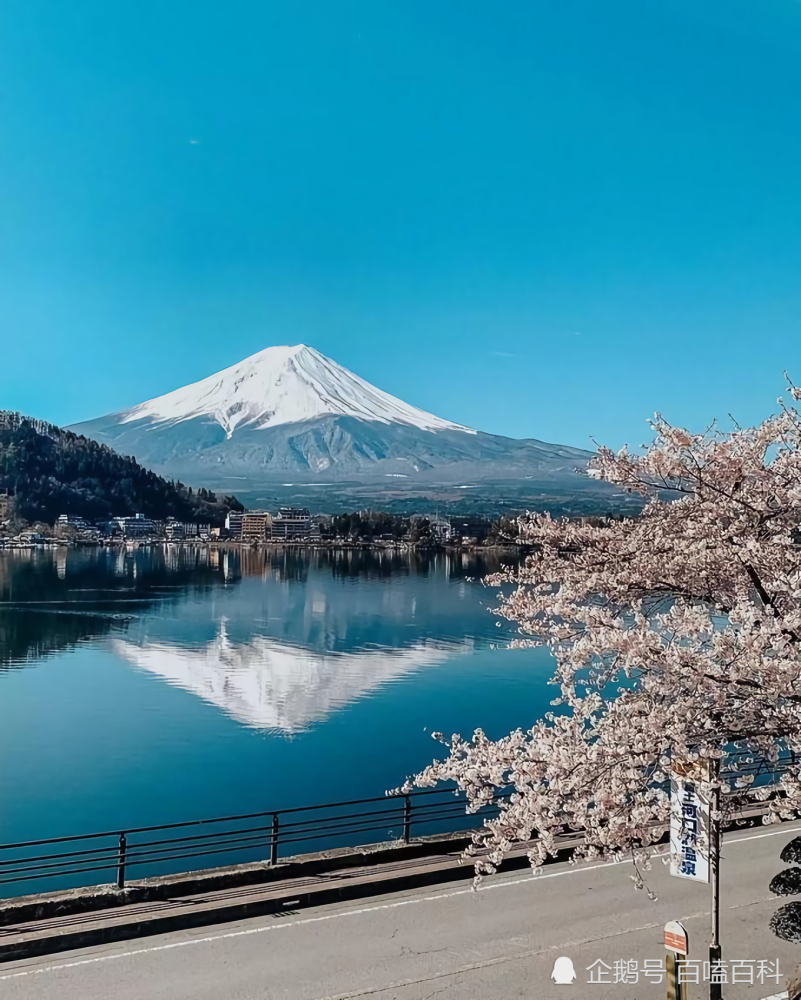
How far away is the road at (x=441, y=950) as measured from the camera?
5.01 m

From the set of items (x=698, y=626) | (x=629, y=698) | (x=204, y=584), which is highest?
(x=698, y=626)

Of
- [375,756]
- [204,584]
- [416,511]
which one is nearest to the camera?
[375,756]

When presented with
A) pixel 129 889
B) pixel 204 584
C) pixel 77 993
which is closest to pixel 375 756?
pixel 129 889

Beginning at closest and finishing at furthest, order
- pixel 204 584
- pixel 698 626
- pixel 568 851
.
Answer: pixel 698 626 → pixel 568 851 → pixel 204 584

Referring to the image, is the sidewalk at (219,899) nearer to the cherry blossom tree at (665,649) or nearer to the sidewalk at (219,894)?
the sidewalk at (219,894)

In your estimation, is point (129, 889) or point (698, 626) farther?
point (129, 889)

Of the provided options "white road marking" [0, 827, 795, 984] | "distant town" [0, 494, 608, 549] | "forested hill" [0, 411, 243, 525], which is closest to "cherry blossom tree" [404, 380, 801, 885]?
"white road marking" [0, 827, 795, 984]

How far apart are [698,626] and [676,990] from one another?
6.88ft

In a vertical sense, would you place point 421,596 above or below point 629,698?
below

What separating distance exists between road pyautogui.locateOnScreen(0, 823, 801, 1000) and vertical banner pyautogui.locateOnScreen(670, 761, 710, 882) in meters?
1.14

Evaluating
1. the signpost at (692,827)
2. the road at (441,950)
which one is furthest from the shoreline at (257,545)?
the signpost at (692,827)

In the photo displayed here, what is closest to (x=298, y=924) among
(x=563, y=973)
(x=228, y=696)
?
(x=563, y=973)

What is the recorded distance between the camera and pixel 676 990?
454cm

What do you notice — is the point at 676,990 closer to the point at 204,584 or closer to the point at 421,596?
the point at 421,596
